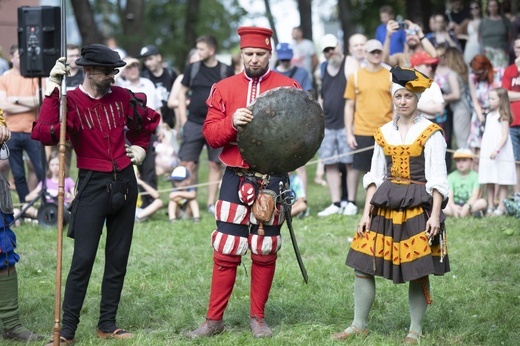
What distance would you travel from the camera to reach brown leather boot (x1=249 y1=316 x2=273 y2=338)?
21.4 ft

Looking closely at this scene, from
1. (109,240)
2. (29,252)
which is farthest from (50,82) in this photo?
(29,252)

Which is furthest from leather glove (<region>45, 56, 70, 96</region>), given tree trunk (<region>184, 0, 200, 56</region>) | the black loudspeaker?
tree trunk (<region>184, 0, 200, 56</region>)

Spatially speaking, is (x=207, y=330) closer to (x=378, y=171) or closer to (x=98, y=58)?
(x=378, y=171)

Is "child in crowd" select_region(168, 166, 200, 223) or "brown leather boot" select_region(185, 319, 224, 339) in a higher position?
"child in crowd" select_region(168, 166, 200, 223)

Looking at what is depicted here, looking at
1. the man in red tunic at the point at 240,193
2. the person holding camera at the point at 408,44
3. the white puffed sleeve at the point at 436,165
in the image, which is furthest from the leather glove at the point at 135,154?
the person holding camera at the point at 408,44

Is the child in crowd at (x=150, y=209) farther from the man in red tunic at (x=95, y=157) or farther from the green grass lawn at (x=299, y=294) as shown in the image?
the man in red tunic at (x=95, y=157)

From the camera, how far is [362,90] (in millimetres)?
11922

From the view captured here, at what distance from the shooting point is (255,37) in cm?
635

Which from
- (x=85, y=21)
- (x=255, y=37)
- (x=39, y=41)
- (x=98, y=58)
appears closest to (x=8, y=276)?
(x=98, y=58)

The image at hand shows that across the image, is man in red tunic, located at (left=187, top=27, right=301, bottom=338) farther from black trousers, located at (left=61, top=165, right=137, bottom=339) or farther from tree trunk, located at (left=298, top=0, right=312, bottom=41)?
tree trunk, located at (left=298, top=0, right=312, bottom=41)

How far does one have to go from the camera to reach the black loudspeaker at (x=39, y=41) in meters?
11.0

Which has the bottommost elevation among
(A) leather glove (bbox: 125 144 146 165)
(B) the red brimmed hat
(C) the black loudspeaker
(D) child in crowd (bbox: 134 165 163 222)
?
(D) child in crowd (bbox: 134 165 163 222)

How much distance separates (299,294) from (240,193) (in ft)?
5.56

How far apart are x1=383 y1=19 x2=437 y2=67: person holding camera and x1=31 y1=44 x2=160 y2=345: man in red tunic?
267 inches
